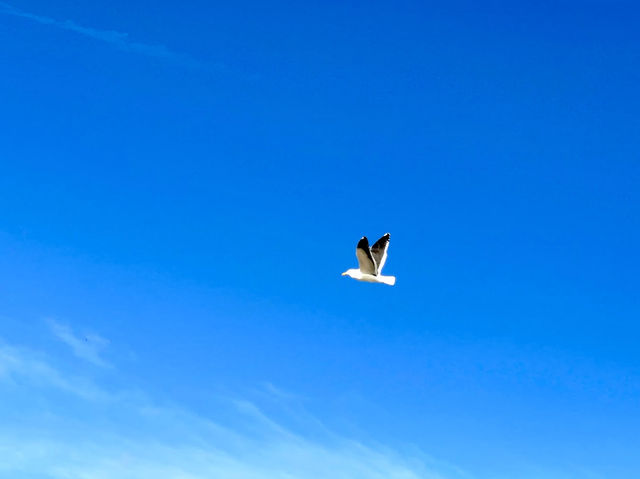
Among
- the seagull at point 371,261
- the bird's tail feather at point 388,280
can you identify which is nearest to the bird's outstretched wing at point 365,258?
the seagull at point 371,261

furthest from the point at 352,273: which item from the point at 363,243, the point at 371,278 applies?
the point at 363,243

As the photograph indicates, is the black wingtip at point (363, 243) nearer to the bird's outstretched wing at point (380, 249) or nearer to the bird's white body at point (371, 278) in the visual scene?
the bird's outstretched wing at point (380, 249)

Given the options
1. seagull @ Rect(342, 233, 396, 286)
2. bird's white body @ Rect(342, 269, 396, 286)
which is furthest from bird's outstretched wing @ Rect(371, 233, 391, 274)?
bird's white body @ Rect(342, 269, 396, 286)

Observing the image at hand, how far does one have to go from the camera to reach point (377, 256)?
9462 cm

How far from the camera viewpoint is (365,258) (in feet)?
311

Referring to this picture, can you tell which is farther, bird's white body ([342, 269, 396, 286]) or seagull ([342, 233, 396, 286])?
bird's white body ([342, 269, 396, 286])

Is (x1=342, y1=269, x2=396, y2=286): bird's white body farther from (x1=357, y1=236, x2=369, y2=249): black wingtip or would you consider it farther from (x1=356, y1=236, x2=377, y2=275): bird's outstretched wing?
(x1=357, y1=236, x2=369, y2=249): black wingtip

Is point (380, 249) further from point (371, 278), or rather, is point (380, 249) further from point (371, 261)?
point (371, 278)

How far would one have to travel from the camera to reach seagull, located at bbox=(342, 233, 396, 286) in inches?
3674

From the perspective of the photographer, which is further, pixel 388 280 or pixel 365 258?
pixel 388 280

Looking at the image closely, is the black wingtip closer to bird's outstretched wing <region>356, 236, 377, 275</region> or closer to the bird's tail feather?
bird's outstretched wing <region>356, 236, 377, 275</region>

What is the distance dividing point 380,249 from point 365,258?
165 cm

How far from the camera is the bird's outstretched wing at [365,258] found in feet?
305

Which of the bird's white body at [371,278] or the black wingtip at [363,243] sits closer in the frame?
the black wingtip at [363,243]
